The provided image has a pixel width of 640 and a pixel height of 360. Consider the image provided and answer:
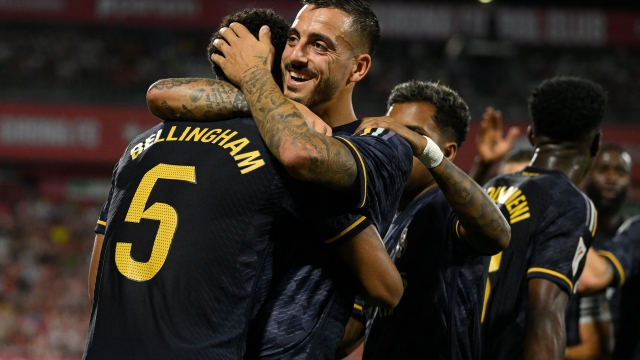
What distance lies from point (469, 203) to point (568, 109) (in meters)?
1.17

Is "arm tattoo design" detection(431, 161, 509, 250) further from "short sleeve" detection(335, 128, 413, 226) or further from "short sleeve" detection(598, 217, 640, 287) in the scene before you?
"short sleeve" detection(598, 217, 640, 287)

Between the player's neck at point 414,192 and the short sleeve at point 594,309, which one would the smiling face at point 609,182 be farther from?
the player's neck at point 414,192

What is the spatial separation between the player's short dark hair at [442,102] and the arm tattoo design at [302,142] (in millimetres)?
1094

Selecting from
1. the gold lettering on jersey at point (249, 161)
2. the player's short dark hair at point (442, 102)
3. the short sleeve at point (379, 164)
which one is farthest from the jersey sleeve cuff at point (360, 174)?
the player's short dark hair at point (442, 102)

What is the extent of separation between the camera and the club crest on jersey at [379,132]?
2.51 meters

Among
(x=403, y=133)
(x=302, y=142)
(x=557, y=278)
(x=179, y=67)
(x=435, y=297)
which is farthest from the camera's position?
(x=179, y=67)

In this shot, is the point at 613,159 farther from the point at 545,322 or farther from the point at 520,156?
the point at 545,322

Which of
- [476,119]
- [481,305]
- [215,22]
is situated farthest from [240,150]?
[215,22]

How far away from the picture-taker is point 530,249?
3.37 metres

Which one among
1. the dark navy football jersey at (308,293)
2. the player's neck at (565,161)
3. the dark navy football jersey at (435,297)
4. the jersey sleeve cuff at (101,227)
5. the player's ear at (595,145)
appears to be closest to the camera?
the dark navy football jersey at (308,293)

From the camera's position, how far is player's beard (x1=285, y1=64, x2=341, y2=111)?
2691 millimetres

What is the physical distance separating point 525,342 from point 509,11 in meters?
18.6

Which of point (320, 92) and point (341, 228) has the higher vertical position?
point (320, 92)

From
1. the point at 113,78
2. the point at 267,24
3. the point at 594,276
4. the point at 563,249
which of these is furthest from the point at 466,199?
the point at 113,78
